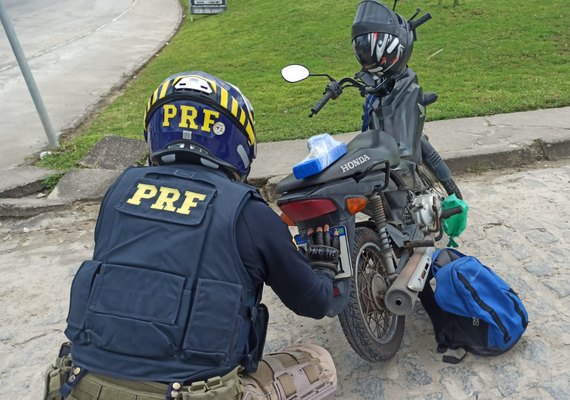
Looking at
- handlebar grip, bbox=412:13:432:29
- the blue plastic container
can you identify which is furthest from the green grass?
the blue plastic container

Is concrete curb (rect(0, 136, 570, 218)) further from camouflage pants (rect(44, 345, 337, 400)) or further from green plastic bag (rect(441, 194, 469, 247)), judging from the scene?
camouflage pants (rect(44, 345, 337, 400))

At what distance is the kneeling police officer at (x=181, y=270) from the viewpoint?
1.57m

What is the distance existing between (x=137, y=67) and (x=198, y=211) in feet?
29.6

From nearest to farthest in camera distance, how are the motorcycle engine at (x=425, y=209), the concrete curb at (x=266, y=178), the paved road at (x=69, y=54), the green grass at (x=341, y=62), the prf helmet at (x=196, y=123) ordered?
the prf helmet at (x=196, y=123), the motorcycle engine at (x=425, y=209), the concrete curb at (x=266, y=178), the green grass at (x=341, y=62), the paved road at (x=69, y=54)

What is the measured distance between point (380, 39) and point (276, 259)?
156cm

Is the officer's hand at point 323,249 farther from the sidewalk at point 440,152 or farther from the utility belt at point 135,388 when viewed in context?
the sidewalk at point 440,152

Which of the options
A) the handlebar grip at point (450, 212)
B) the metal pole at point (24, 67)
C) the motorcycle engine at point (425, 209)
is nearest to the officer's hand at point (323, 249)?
the motorcycle engine at point (425, 209)

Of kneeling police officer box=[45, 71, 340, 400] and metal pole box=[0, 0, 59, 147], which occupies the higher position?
kneeling police officer box=[45, 71, 340, 400]

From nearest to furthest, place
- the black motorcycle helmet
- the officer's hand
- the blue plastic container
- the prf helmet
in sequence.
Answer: the prf helmet < the officer's hand < the blue plastic container < the black motorcycle helmet

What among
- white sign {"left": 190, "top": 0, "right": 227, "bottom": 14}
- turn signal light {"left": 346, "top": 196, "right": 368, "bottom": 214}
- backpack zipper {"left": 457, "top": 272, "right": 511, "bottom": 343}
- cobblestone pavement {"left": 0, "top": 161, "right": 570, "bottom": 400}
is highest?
turn signal light {"left": 346, "top": 196, "right": 368, "bottom": 214}

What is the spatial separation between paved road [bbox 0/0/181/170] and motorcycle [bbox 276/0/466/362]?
14.3 feet

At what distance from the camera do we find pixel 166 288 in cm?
157

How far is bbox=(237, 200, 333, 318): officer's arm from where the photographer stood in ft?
5.46

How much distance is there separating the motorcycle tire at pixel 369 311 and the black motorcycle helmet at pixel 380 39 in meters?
0.92
